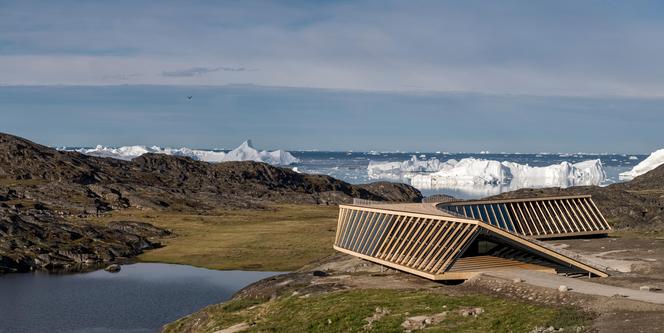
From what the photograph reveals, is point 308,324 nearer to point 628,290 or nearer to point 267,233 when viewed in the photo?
point 628,290

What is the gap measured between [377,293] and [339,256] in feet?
102

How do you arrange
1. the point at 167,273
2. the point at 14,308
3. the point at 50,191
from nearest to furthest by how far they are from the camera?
the point at 14,308 < the point at 167,273 < the point at 50,191

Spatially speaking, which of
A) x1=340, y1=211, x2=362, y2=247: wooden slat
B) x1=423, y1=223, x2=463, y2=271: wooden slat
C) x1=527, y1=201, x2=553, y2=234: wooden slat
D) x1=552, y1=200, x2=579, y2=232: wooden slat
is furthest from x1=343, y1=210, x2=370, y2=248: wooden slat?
x1=552, y1=200, x2=579, y2=232: wooden slat

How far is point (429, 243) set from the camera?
65.6 metres

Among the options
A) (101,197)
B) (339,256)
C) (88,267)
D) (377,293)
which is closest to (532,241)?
(377,293)

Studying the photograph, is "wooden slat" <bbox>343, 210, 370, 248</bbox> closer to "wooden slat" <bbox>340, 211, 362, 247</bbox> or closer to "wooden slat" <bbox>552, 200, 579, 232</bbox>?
"wooden slat" <bbox>340, 211, 362, 247</bbox>

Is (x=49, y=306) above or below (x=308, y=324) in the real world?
below

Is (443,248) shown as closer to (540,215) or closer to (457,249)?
(457,249)

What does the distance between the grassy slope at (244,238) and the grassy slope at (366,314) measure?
47.3 m

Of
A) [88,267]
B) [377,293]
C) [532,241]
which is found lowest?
[88,267]

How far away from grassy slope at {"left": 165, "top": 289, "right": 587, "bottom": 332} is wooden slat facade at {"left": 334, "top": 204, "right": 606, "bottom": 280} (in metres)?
5.73

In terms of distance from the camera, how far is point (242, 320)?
194 feet

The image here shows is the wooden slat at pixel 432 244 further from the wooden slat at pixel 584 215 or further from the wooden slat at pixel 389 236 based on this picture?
the wooden slat at pixel 584 215

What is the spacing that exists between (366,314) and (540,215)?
45.7 m
